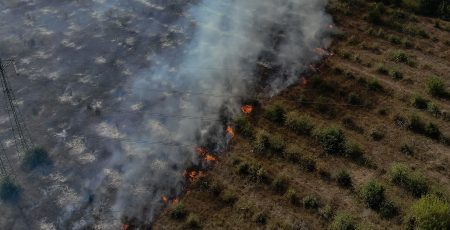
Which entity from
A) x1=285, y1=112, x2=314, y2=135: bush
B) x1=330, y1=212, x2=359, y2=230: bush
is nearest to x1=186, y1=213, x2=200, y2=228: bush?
x1=330, y1=212, x2=359, y2=230: bush

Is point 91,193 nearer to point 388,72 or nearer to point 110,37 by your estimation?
point 110,37

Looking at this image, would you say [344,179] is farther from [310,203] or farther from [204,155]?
[204,155]

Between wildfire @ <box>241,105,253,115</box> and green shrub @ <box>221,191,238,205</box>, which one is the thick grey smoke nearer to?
wildfire @ <box>241,105,253,115</box>

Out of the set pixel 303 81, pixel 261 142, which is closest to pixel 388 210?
pixel 261 142

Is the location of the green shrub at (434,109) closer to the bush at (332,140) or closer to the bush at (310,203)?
the bush at (332,140)

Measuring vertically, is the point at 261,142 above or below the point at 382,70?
below

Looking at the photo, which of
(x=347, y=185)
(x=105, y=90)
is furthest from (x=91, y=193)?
(x=347, y=185)
